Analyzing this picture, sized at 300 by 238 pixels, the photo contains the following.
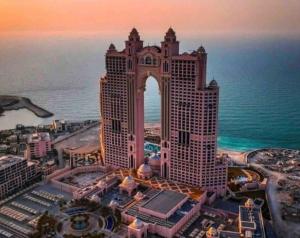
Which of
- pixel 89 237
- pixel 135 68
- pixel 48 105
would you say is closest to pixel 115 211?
pixel 89 237

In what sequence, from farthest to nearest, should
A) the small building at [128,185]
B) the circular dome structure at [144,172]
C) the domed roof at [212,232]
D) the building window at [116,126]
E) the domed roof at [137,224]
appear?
the building window at [116,126]
the circular dome structure at [144,172]
the small building at [128,185]
the domed roof at [137,224]
the domed roof at [212,232]

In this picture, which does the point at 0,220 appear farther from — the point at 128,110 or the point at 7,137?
the point at 7,137

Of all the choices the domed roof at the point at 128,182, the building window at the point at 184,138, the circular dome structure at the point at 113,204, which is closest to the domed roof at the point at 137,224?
the circular dome structure at the point at 113,204

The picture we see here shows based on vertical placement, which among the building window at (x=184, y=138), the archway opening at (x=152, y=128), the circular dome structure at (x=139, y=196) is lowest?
the circular dome structure at (x=139, y=196)

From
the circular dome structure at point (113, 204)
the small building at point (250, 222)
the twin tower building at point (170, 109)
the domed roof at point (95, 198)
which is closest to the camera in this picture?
the small building at point (250, 222)

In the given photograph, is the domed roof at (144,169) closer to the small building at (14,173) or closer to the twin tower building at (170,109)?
the twin tower building at (170,109)

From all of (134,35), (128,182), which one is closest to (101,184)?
(128,182)

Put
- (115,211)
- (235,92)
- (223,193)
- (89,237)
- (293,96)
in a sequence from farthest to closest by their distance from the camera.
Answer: (235,92) < (293,96) < (223,193) < (115,211) < (89,237)
